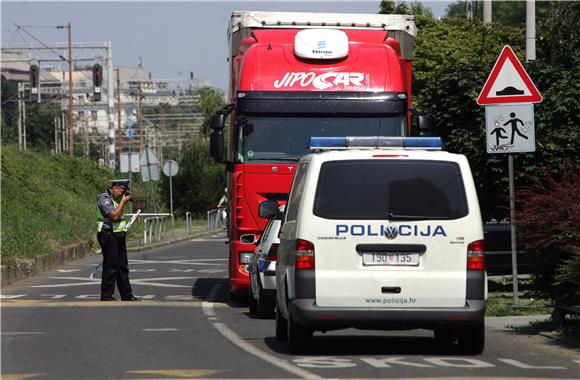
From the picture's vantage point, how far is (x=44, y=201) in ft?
143

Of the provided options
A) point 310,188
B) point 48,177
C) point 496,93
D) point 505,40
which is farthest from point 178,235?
point 310,188

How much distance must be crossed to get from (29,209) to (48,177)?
1110 cm

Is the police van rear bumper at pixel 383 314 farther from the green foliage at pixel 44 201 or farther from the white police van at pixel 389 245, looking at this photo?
the green foliage at pixel 44 201

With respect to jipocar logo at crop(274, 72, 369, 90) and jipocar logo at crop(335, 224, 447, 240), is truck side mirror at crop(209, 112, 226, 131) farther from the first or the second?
jipocar logo at crop(335, 224, 447, 240)

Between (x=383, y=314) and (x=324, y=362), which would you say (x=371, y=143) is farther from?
(x=324, y=362)

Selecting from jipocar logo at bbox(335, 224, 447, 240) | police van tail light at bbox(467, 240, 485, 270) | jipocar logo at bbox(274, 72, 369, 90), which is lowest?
police van tail light at bbox(467, 240, 485, 270)

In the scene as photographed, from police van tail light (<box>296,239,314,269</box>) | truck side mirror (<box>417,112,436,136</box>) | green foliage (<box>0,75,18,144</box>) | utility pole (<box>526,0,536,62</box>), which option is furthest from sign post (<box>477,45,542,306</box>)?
green foliage (<box>0,75,18,144</box>)

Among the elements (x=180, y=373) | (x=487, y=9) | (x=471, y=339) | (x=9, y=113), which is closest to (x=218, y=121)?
(x=471, y=339)

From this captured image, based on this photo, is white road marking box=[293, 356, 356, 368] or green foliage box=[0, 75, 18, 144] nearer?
white road marking box=[293, 356, 356, 368]

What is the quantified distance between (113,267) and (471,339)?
9273mm

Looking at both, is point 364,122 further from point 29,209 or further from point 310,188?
point 29,209

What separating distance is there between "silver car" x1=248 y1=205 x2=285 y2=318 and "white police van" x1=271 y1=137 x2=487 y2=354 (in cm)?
416

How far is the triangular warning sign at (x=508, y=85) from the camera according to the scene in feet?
55.5

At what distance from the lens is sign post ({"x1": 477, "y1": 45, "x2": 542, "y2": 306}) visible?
55.6ft
